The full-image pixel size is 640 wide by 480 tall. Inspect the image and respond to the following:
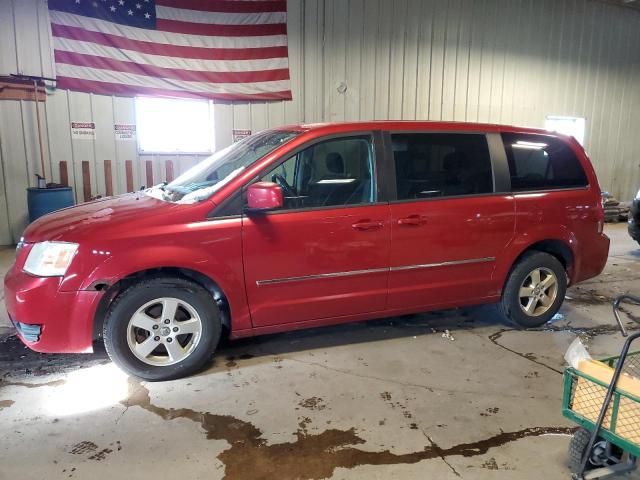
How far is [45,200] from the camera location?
263 inches

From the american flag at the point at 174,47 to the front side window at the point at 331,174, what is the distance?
4.82m

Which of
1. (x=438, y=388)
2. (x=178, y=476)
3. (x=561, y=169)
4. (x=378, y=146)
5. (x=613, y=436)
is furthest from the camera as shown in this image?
(x=561, y=169)

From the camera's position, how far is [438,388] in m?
3.24

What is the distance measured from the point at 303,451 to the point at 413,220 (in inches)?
71.6

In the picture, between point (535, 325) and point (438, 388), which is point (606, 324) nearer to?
point (535, 325)

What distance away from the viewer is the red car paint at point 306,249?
307 cm

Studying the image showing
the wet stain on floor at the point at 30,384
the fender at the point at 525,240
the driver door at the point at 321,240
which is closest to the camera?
the wet stain on floor at the point at 30,384

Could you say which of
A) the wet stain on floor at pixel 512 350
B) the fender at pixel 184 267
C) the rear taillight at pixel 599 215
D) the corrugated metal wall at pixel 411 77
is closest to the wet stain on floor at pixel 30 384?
the fender at pixel 184 267

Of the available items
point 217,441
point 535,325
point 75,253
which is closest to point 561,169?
point 535,325

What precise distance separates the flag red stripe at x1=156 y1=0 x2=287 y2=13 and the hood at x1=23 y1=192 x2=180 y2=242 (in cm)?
510

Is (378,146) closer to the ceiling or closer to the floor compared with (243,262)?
closer to the ceiling

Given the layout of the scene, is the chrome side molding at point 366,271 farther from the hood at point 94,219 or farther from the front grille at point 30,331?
the front grille at point 30,331

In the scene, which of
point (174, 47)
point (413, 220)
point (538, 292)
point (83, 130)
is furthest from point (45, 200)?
point (538, 292)

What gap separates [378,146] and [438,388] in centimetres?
172
